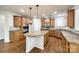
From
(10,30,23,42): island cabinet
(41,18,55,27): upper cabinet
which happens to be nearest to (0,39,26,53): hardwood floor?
(10,30,23,42): island cabinet

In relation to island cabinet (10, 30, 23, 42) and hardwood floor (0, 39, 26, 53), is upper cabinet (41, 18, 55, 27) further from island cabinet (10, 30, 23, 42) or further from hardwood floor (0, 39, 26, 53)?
hardwood floor (0, 39, 26, 53)

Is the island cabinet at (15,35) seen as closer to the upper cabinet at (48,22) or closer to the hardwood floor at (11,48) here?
the hardwood floor at (11,48)

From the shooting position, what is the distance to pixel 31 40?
5.43m

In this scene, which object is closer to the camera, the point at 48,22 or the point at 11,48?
Answer: the point at 11,48

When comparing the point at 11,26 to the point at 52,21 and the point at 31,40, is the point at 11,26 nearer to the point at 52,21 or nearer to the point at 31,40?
the point at 31,40

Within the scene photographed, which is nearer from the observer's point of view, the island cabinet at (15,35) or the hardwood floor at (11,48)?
the hardwood floor at (11,48)

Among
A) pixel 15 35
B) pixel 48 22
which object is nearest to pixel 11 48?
pixel 15 35

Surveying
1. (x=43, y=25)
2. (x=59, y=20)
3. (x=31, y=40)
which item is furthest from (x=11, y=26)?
(x=59, y=20)

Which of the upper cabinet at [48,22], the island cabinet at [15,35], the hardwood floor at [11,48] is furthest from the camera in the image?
the upper cabinet at [48,22]

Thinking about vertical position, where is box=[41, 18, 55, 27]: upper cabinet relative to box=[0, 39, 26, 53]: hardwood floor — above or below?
above

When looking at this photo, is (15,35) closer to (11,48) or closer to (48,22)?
(11,48)

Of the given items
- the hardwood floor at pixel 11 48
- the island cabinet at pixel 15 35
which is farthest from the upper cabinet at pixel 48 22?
the hardwood floor at pixel 11 48
